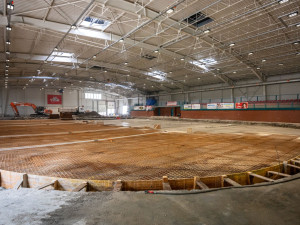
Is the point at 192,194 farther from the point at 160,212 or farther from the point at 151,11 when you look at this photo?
the point at 151,11

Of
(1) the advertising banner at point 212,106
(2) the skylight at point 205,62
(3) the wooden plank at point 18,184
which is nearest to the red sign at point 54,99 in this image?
(2) the skylight at point 205,62

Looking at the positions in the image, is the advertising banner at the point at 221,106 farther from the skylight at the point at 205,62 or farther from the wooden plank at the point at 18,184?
the wooden plank at the point at 18,184

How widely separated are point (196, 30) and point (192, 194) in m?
17.8

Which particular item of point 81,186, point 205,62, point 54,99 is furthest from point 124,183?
point 54,99

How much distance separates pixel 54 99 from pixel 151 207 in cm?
5328

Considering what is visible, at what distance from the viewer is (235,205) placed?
7.31 ft

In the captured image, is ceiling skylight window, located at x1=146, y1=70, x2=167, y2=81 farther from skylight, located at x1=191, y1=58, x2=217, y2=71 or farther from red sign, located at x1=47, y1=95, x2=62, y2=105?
red sign, located at x1=47, y1=95, x2=62, y2=105

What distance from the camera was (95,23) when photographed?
1675 cm

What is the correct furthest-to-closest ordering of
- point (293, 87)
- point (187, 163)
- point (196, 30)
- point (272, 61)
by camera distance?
point (293, 87) < point (272, 61) < point (196, 30) < point (187, 163)

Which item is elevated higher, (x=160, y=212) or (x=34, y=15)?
(x=34, y=15)

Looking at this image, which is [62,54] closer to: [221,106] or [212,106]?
[212,106]

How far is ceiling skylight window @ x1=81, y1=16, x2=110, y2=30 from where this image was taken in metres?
16.4

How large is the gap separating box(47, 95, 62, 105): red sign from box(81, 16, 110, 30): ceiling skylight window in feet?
123

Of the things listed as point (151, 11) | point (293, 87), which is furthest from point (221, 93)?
point (151, 11)
